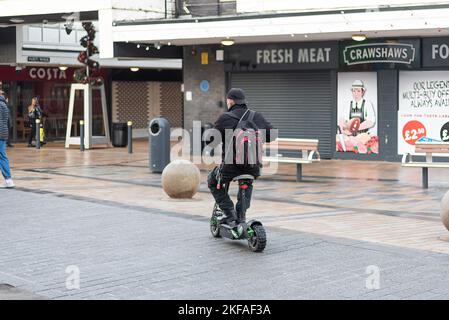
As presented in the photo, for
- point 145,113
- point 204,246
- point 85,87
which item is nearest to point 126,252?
point 204,246

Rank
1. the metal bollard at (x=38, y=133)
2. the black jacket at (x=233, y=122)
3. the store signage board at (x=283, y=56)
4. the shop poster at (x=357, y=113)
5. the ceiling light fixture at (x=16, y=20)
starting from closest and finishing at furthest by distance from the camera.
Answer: the black jacket at (x=233, y=122)
the shop poster at (x=357, y=113)
the store signage board at (x=283, y=56)
the ceiling light fixture at (x=16, y=20)
the metal bollard at (x=38, y=133)

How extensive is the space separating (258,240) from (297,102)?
Answer: 48.0 ft

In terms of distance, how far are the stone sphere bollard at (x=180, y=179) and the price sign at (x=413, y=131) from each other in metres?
9.32

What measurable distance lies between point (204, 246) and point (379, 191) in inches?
264

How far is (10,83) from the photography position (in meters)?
32.5

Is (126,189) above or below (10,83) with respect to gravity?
below

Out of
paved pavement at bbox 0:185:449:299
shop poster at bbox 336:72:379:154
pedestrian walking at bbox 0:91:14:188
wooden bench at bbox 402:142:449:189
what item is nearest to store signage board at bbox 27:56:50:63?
shop poster at bbox 336:72:379:154

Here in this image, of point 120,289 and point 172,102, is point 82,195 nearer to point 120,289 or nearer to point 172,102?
point 120,289

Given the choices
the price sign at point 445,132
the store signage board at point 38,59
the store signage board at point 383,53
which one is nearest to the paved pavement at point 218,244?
the price sign at point 445,132

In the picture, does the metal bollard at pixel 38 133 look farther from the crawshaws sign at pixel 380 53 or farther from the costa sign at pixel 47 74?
the crawshaws sign at pixel 380 53

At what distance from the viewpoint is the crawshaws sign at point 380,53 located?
848 inches

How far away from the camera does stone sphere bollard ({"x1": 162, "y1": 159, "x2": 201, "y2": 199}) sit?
542 inches

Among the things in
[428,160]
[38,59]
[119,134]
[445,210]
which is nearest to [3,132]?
[428,160]

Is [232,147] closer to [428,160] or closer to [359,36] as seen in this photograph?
[428,160]
